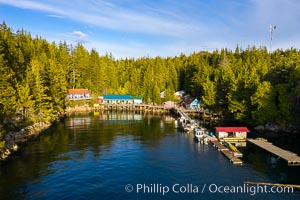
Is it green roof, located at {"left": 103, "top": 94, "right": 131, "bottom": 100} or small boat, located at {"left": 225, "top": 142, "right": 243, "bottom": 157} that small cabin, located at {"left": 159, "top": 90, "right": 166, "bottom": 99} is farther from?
small boat, located at {"left": 225, "top": 142, "right": 243, "bottom": 157}

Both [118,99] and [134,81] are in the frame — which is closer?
[118,99]

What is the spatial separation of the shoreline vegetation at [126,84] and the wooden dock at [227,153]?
21965mm

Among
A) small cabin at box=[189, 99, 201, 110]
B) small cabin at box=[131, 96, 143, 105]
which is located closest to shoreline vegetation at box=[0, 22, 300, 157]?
small cabin at box=[131, 96, 143, 105]

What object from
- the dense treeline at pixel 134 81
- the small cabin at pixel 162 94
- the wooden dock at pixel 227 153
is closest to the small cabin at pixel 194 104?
the dense treeline at pixel 134 81

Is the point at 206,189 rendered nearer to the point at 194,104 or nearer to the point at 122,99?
the point at 194,104

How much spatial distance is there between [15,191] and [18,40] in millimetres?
102582

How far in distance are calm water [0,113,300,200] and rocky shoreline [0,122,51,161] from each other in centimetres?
192

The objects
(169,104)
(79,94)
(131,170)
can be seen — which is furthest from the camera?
(169,104)

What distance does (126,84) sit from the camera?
15175 centimetres

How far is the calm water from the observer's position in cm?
3691

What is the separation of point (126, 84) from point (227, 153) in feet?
339

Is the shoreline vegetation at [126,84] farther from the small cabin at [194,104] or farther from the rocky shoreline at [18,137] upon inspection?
the small cabin at [194,104]

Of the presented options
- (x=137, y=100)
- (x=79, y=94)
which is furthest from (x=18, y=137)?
(x=137, y=100)

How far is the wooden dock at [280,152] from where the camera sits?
48.0 metres
